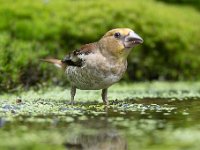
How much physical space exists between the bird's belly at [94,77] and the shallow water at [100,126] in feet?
0.85

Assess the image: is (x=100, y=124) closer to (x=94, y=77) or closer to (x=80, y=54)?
(x=94, y=77)

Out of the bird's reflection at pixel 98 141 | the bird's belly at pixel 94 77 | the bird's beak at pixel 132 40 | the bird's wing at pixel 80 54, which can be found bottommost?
the bird's reflection at pixel 98 141

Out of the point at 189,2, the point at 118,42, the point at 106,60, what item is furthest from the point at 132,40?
the point at 189,2

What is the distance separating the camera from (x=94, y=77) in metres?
7.80

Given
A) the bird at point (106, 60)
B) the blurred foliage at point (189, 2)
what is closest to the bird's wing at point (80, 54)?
the bird at point (106, 60)

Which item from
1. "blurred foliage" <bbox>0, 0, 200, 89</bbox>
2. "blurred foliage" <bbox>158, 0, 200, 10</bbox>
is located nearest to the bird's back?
"blurred foliage" <bbox>0, 0, 200, 89</bbox>

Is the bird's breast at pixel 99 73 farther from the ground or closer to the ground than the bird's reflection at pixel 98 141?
farther from the ground

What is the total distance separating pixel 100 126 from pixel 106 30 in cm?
661

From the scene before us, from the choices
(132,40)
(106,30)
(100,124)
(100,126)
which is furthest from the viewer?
(106,30)

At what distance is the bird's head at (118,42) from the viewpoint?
7.75 metres

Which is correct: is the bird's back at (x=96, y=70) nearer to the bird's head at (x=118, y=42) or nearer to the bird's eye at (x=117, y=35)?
the bird's head at (x=118, y=42)

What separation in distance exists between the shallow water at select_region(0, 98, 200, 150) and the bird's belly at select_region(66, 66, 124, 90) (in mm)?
260

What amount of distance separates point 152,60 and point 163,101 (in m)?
3.97

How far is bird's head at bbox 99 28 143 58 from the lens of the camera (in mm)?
7746
